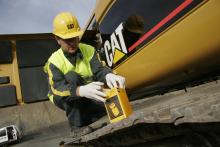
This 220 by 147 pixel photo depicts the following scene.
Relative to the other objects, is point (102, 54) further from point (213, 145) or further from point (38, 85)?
point (38, 85)

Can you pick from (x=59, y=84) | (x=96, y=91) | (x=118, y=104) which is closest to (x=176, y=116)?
(x=118, y=104)

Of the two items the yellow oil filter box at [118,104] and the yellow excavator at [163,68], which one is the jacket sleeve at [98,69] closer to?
the yellow excavator at [163,68]

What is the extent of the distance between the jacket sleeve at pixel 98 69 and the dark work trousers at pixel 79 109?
Result: 0.26m

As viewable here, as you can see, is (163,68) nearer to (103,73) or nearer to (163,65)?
(163,65)

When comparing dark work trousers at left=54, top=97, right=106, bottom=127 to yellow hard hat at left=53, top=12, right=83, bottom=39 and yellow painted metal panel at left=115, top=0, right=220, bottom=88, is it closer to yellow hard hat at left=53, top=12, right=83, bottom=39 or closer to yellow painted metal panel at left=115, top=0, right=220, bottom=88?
yellow painted metal panel at left=115, top=0, right=220, bottom=88

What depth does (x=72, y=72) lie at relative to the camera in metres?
3.82

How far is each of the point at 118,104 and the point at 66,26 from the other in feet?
4.22

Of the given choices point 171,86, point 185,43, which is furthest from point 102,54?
point 185,43

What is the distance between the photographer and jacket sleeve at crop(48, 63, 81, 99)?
11.9 feet

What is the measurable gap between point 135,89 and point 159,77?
1.86 feet

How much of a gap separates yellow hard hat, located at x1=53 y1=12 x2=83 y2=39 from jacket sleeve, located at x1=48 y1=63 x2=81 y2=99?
32 centimetres

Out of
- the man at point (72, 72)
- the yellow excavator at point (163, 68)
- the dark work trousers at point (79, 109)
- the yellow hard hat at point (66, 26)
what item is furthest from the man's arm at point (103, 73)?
the yellow hard hat at point (66, 26)

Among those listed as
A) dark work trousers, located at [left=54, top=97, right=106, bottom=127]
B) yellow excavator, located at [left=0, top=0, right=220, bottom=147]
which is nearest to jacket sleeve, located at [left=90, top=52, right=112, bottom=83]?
yellow excavator, located at [left=0, top=0, right=220, bottom=147]

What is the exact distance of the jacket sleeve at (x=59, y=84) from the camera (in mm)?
3615
